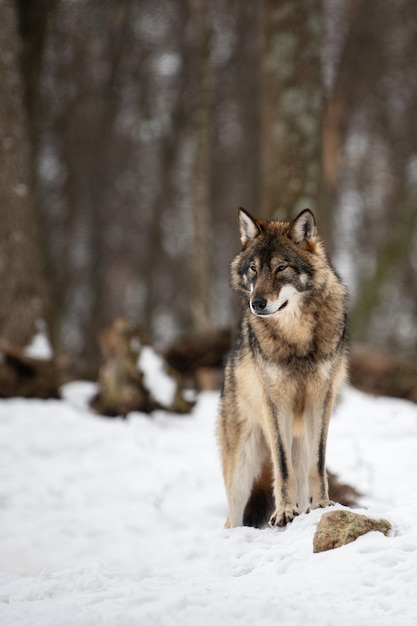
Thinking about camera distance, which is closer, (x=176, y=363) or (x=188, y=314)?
(x=176, y=363)

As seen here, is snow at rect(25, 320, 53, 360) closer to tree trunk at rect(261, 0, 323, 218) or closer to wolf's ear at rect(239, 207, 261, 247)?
tree trunk at rect(261, 0, 323, 218)

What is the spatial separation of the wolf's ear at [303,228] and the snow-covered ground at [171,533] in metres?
1.87

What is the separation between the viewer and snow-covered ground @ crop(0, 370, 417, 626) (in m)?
3.52

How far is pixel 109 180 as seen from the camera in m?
28.0

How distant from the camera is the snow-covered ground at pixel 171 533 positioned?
3.52 meters

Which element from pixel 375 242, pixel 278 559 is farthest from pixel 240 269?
pixel 375 242

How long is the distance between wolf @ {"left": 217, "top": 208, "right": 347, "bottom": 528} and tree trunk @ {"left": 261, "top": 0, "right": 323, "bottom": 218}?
4754mm

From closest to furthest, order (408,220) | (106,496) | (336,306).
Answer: (336,306) → (106,496) → (408,220)

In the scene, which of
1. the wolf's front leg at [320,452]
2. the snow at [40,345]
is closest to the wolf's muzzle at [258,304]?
the wolf's front leg at [320,452]

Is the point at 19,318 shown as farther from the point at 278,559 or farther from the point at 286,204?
the point at 278,559

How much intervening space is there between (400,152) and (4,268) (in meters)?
19.3

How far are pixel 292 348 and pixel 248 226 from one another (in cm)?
95

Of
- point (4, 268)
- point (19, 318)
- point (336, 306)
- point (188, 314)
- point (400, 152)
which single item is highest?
point (400, 152)

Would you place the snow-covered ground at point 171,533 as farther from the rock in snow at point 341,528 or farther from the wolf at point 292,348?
the wolf at point 292,348
